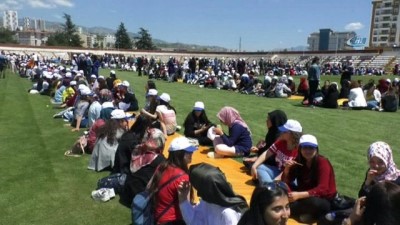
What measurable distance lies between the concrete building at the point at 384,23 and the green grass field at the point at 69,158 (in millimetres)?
A: 101162

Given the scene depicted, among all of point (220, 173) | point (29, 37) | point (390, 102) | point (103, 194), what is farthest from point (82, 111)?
point (29, 37)

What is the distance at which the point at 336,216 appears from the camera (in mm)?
4324

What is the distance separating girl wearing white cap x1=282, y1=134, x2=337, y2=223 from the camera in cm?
469

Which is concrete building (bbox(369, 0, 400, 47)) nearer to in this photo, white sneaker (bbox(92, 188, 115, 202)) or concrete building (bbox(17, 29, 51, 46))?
white sneaker (bbox(92, 188, 115, 202))

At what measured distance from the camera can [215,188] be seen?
10.2 feet

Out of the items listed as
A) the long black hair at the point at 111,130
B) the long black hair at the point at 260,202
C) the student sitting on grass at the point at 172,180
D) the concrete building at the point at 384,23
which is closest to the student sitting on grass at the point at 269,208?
the long black hair at the point at 260,202

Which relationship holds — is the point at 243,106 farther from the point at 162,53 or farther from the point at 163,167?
the point at 162,53

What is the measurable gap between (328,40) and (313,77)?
111 m

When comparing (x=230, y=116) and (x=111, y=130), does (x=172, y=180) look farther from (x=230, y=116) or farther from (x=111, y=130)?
(x=230, y=116)

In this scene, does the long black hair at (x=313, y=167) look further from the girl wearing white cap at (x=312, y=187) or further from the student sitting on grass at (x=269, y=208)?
the student sitting on grass at (x=269, y=208)

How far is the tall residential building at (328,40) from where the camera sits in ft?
378

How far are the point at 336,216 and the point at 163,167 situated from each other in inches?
78.6

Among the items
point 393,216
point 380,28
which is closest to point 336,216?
point 393,216

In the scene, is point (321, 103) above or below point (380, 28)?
below
